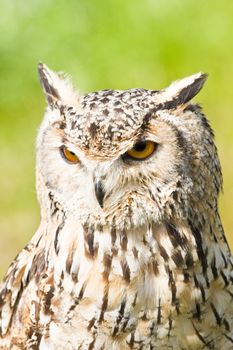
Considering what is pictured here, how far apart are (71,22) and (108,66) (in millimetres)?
366

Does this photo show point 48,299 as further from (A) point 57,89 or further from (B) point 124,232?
(A) point 57,89

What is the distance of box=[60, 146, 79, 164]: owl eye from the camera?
4109mm

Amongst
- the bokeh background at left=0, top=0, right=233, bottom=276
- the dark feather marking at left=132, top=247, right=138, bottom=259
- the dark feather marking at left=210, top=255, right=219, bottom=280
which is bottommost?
the dark feather marking at left=210, top=255, right=219, bottom=280

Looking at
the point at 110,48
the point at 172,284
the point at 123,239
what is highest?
the point at 110,48

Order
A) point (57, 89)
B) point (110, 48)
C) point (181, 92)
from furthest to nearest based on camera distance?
point (110, 48), point (57, 89), point (181, 92)

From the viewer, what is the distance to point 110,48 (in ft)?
25.2

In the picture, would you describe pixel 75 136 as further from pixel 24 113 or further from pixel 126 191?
pixel 24 113

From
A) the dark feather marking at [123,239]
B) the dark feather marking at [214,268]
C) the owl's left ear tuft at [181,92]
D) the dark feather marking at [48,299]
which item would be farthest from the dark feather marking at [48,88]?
the dark feather marking at [214,268]

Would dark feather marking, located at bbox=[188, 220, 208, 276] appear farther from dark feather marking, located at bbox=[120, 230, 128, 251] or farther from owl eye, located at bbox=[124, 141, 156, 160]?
owl eye, located at bbox=[124, 141, 156, 160]

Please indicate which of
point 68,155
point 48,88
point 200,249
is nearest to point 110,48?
point 48,88

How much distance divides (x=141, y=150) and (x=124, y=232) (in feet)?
0.99

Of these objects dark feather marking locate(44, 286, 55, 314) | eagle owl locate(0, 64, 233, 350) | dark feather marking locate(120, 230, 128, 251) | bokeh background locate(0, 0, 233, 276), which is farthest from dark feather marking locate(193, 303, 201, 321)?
bokeh background locate(0, 0, 233, 276)

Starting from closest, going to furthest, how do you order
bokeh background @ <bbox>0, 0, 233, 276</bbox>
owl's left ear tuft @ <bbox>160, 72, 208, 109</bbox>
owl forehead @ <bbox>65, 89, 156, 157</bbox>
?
owl forehead @ <bbox>65, 89, 156, 157</bbox> → owl's left ear tuft @ <bbox>160, 72, 208, 109</bbox> → bokeh background @ <bbox>0, 0, 233, 276</bbox>

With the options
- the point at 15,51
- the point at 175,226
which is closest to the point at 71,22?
the point at 15,51
